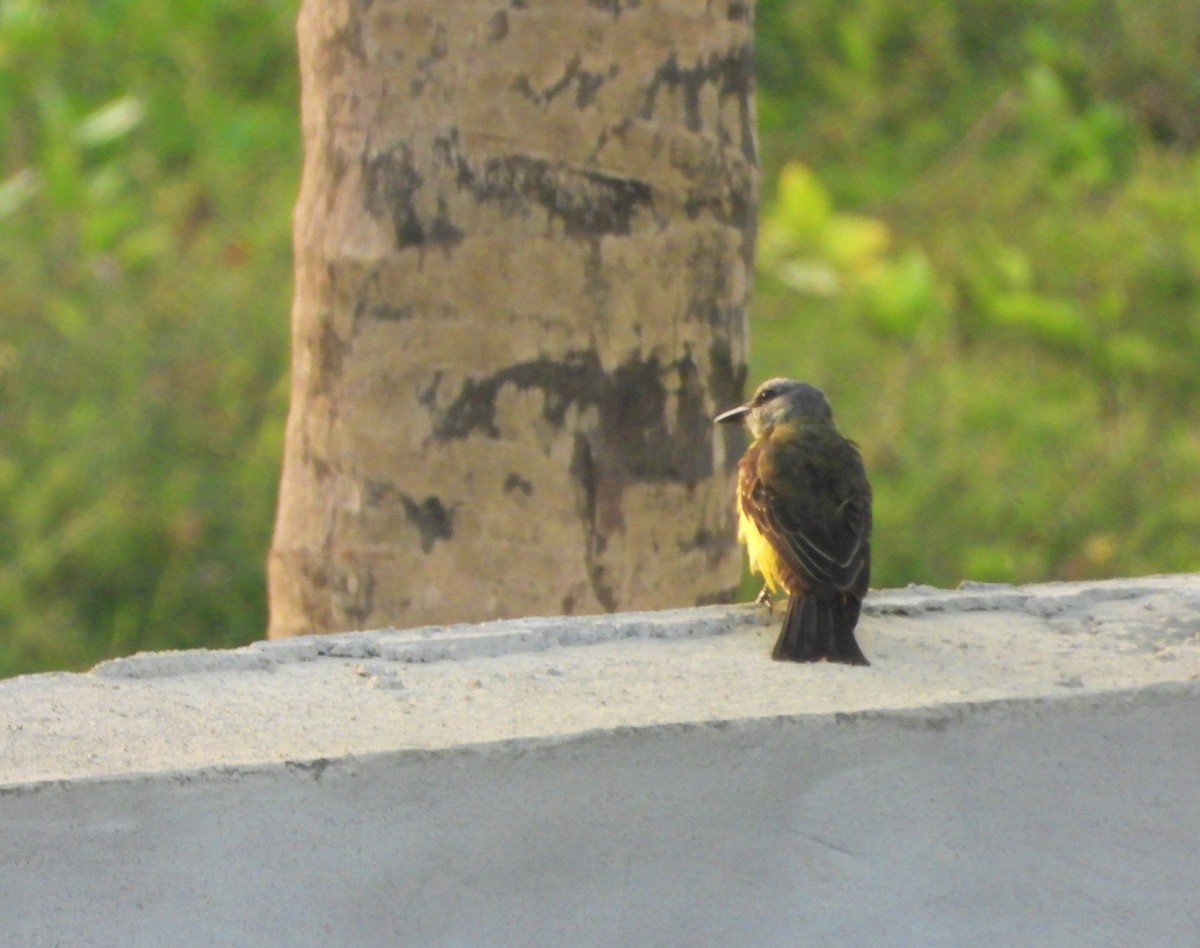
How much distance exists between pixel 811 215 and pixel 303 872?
6.98 metres

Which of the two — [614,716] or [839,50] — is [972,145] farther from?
[614,716]

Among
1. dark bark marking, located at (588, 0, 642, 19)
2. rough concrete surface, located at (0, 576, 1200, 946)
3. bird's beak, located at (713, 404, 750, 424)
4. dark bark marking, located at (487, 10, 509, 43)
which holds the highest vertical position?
dark bark marking, located at (588, 0, 642, 19)

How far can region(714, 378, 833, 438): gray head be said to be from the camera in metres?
3.79

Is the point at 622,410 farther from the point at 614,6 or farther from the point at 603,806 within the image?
the point at 603,806

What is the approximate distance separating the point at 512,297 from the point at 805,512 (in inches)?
24.1

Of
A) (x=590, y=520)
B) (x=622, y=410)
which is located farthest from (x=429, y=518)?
(x=622, y=410)

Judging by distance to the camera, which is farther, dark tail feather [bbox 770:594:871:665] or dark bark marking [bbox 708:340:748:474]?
dark bark marking [bbox 708:340:748:474]

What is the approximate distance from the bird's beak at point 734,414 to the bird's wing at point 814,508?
0.38ft

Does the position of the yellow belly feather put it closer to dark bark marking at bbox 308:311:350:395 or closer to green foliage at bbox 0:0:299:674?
dark bark marking at bbox 308:311:350:395

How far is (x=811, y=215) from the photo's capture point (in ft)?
28.8

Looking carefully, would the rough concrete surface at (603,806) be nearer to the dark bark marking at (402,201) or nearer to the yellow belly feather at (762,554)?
the yellow belly feather at (762,554)

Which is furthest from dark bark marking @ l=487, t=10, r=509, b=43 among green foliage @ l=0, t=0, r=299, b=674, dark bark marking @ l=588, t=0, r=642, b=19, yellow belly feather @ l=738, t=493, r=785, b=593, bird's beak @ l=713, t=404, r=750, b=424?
green foliage @ l=0, t=0, r=299, b=674

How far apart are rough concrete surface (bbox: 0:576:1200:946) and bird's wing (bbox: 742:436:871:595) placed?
25.9 inches

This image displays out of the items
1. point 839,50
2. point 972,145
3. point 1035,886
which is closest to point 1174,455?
point 972,145
